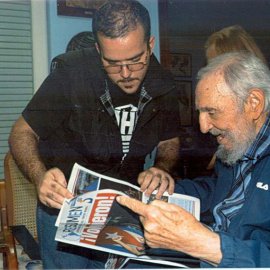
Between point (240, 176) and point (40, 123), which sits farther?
point (40, 123)

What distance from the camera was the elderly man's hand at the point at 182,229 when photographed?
732 millimetres

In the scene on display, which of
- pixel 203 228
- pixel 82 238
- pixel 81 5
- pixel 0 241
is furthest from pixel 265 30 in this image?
pixel 0 241

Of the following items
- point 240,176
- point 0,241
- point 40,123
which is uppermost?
point 40,123

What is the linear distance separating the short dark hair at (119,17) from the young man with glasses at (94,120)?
16mm

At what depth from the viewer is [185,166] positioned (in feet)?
3.74

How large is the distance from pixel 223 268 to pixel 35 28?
88cm

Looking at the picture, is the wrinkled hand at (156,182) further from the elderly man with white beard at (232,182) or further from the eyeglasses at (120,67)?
the eyeglasses at (120,67)

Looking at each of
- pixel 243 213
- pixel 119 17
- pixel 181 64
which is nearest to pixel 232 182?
pixel 243 213

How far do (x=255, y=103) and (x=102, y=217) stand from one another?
0.44 meters

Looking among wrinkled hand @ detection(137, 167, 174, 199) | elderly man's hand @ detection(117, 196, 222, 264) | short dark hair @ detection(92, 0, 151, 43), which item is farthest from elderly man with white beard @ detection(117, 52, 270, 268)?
short dark hair @ detection(92, 0, 151, 43)

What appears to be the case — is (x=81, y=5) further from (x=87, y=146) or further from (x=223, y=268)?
(x=223, y=268)

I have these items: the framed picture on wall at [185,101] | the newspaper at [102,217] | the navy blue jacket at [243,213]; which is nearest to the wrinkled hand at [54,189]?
the newspaper at [102,217]

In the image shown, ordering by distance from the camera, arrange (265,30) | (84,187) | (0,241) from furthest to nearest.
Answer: (0,241)
(265,30)
(84,187)

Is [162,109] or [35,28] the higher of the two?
[35,28]
